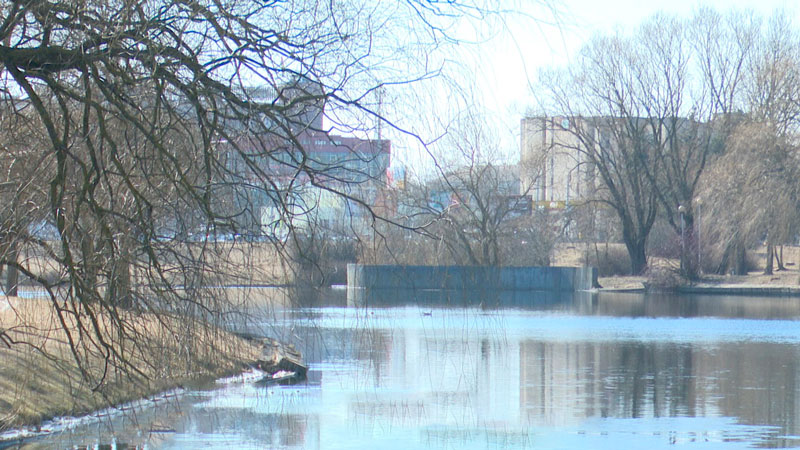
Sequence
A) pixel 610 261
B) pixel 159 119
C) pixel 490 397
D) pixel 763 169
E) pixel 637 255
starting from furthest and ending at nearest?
pixel 610 261 → pixel 637 255 → pixel 763 169 → pixel 490 397 → pixel 159 119

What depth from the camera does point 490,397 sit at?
15227 millimetres

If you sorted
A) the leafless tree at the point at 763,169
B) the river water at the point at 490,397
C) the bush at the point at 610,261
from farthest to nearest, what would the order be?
the bush at the point at 610,261 < the leafless tree at the point at 763,169 < the river water at the point at 490,397

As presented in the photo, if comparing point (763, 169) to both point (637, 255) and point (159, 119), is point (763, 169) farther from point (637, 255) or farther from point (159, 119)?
point (159, 119)

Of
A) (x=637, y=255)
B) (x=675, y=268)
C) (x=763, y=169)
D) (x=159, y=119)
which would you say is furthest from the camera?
(x=637, y=255)

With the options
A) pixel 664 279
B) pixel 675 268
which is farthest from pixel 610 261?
pixel 664 279

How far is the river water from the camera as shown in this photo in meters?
11.7

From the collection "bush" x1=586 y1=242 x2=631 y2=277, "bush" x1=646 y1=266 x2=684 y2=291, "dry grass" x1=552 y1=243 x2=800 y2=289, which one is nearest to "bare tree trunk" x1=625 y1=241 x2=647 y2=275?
"dry grass" x1=552 y1=243 x2=800 y2=289

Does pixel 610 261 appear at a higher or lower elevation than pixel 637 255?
lower

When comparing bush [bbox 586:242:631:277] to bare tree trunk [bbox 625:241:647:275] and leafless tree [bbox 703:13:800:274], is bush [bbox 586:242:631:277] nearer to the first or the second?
bare tree trunk [bbox 625:241:647:275]

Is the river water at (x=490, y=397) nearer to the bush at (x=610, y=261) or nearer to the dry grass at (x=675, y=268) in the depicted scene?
the dry grass at (x=675, y=268)

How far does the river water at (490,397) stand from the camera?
462 inches

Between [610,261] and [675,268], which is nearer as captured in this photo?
[675,268]

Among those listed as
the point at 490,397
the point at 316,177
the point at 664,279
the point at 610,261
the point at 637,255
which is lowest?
the point at 490,397

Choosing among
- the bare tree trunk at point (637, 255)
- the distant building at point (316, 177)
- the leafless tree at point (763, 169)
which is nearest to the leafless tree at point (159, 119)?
the distant building at point (316, 177)
